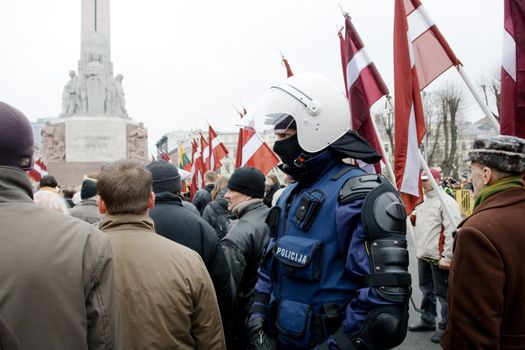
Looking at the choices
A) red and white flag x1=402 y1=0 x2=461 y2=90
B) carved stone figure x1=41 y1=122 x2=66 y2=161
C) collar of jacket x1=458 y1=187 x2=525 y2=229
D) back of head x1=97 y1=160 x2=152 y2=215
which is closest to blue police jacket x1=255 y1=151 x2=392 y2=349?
collar of jacket x1=458 y1=187 x2=525 y2=229

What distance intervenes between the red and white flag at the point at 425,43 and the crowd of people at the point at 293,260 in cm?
218

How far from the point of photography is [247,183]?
4.07 meters

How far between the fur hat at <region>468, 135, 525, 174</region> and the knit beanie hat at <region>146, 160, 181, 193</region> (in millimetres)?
1930

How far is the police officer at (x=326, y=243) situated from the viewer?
6.77 feet

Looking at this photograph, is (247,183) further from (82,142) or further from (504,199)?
(82,142)

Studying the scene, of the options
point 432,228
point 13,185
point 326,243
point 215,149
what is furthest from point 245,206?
point 215,149

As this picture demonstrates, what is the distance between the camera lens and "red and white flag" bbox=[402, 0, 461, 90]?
446cm

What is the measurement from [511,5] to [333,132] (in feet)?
5.48

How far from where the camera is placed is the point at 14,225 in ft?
5.38

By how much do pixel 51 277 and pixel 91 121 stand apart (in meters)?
24.6

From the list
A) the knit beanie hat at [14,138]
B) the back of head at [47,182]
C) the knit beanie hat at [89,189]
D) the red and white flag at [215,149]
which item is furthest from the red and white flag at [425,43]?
the red and white flag at [215,149]

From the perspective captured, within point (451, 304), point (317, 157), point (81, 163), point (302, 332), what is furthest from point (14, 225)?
point (81, 163)

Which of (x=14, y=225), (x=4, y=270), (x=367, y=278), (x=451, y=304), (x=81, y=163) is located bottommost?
(x=81, y=163)

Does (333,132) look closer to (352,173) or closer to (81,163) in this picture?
(352,173)
